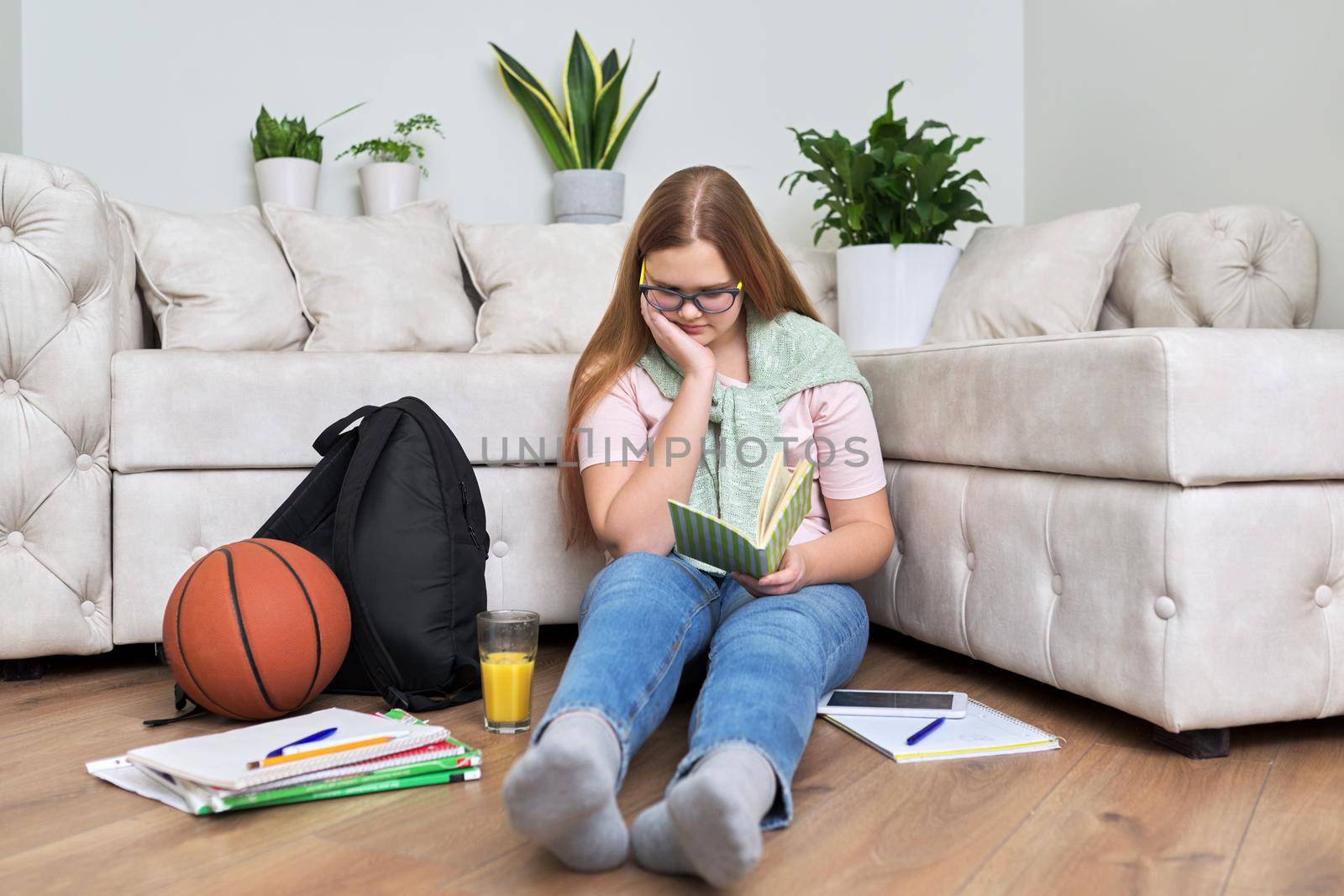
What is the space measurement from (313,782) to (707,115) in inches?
93.6

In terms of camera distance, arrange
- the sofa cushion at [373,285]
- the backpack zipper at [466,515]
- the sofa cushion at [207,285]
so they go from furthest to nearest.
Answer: the sofa cushion at [373,285] < the sofa cushion at [207,285] < the backpack zipper at [466,515]

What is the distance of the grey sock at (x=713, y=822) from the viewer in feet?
2.85

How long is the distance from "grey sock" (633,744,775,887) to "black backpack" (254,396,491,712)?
0.68 m

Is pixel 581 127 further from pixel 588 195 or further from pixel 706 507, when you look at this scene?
pixel 706 507

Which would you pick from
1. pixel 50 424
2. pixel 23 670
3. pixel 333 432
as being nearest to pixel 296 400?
pixel 333 432

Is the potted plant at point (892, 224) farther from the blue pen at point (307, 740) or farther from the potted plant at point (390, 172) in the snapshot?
the blue pen at point (307, 740)

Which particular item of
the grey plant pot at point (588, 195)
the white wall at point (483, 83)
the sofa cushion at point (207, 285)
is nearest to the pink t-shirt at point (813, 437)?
the sofa cushion at point (207, 285)

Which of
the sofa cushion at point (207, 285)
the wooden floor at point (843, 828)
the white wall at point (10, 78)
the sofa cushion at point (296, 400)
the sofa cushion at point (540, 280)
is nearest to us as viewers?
the wooden floor at point (843, 828)

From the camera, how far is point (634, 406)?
168 cm

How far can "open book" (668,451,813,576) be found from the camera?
4.15ft

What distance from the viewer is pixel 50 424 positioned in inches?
69.6

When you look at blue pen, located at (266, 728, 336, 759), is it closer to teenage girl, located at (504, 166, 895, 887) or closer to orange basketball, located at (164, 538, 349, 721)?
orange basketball, located at (164, 538, 349, 721)

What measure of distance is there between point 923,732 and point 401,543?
801 millimetres

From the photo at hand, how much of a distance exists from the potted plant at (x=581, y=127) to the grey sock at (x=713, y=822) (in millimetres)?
2126
